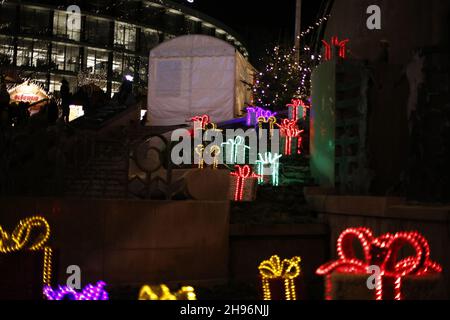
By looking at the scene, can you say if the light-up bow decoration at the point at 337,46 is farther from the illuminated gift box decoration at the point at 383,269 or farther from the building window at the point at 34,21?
the building window at the point at 34,21

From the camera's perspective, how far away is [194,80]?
90.6 feet

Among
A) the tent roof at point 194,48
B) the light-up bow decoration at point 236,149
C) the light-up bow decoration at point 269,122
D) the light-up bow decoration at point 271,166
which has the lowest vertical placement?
the light-up bow decoration at point 271,166

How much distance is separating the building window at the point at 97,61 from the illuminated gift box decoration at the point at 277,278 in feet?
163

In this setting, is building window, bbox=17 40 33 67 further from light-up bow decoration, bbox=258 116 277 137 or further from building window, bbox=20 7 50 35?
light-up bow decoration, bbox=258 116 277 137

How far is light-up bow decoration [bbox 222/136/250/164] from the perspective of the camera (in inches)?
746

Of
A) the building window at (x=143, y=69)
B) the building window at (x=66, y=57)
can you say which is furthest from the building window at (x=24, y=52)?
the building window at (x=143, y=69)

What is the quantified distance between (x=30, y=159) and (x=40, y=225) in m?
2.92

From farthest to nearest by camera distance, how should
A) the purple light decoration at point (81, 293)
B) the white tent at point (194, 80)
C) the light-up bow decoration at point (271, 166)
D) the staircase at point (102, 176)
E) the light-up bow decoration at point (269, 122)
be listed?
the white tent at point (194, 80), the light-up bow decoration at point (269, 122), the light-up bow decoration at point (271, 166), the staircase at point (102, 176), the purple light decoration at point (81, 293)

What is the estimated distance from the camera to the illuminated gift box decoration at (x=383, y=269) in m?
6.79

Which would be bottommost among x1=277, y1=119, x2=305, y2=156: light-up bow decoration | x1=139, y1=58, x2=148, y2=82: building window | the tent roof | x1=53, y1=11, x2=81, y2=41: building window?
x1=277, y1=119, x2=305, y2=156: light-up bow decoration

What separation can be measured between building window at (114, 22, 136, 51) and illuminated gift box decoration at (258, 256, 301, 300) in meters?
51.2

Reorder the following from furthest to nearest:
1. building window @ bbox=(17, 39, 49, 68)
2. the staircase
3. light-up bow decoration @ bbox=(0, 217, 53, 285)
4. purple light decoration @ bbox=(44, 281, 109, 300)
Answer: building window @ bbox=(17, 39, 49, 68)
the staircase
light-up bow decoration @ bbox=(0, 217, 53, 285)
purple light decoration @ bbox=(44, 281, 109, 300)

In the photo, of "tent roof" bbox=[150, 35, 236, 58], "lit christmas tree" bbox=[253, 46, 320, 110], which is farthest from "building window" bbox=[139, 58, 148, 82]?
"tent roof" bbox=[150, 35, 236, 58]

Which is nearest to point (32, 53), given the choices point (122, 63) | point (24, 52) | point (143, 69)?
point (24, 52)
